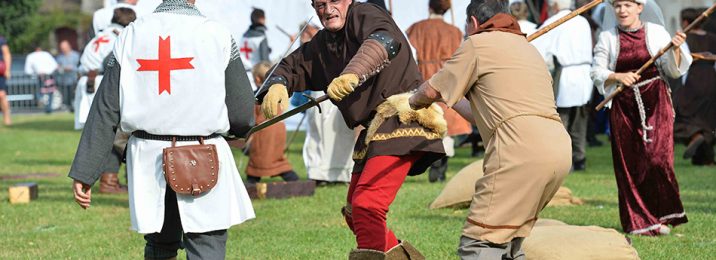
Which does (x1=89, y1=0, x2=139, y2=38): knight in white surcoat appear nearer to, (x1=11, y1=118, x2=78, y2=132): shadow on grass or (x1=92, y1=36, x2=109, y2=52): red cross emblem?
(x1=92, y1=36, x2=109, y2=52): red cross emblem

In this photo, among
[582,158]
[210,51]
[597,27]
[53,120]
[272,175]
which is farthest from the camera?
[53,120]

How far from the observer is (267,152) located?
11.9 m

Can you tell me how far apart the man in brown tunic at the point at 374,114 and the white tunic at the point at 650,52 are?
7.56 ft

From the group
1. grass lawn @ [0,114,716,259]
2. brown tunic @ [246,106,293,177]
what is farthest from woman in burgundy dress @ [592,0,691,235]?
brown tunic @ [246,106,293,177]

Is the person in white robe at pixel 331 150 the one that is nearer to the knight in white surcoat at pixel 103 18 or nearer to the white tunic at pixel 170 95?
the knight in white surcoat at pixel 103 18

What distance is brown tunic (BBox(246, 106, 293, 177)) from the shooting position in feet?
39.1

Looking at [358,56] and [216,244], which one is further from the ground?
[358,56]

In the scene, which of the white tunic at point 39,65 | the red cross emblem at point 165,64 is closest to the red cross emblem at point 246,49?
the red cross emblem at point 165,64

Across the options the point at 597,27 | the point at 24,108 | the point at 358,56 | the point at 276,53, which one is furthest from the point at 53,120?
the point at 358,56

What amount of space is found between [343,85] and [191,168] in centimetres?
88

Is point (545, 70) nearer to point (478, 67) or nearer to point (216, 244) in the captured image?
point (478, 67)

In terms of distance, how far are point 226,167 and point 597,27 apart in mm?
10640

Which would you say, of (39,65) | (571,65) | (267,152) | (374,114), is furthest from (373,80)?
(39,65)

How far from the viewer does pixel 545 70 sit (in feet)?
18.8
